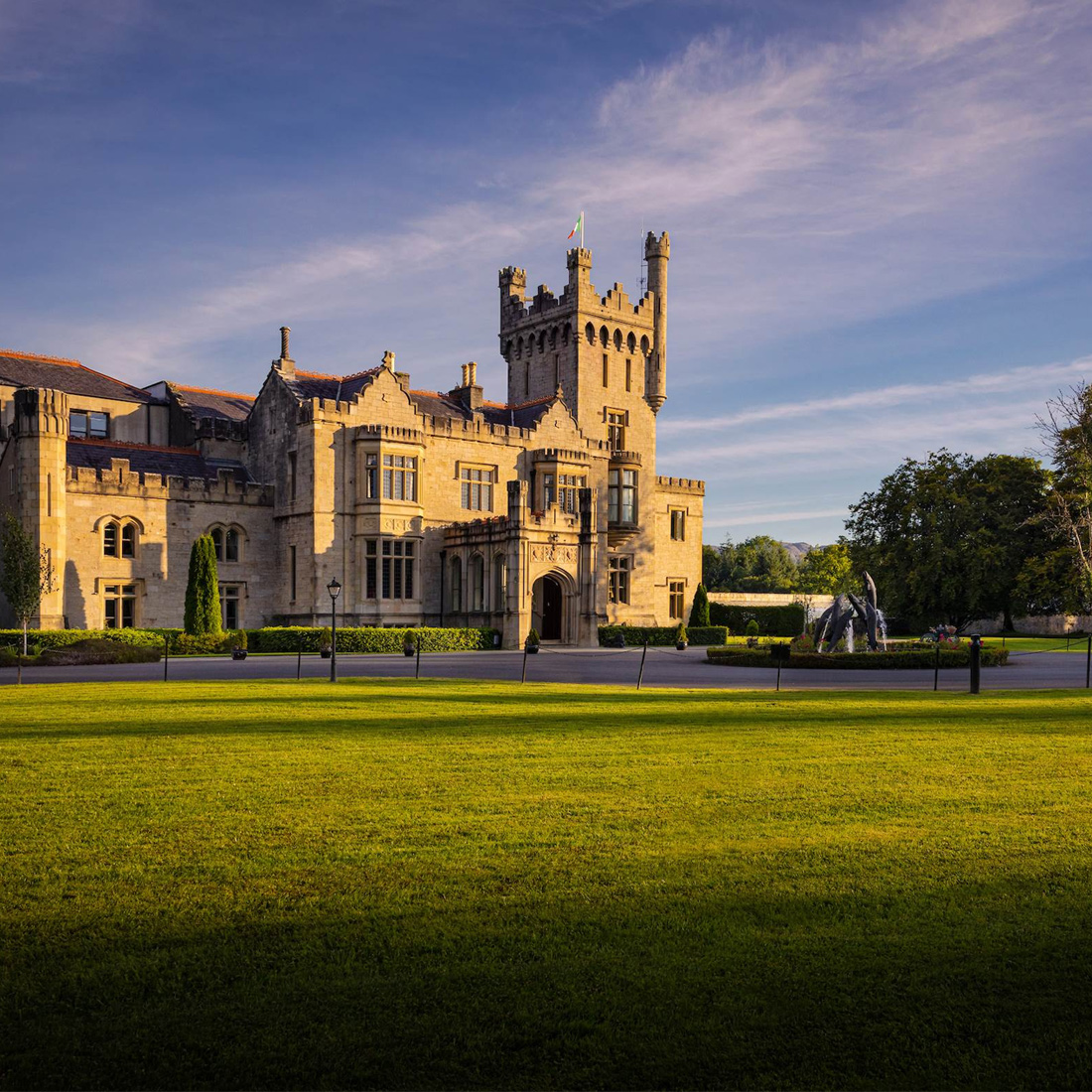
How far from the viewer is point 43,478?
40.5 metres

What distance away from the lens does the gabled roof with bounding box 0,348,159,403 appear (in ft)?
161

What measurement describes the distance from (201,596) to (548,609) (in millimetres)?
17870

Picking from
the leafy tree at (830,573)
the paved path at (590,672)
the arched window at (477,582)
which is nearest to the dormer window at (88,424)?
the paved path at (590,672)

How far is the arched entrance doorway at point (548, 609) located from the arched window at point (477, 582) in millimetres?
3005

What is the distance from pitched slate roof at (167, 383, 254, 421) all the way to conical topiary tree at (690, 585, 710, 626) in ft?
87.5

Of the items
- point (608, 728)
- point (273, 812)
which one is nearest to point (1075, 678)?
point (608, 728)

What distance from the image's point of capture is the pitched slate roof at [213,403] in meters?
51.6

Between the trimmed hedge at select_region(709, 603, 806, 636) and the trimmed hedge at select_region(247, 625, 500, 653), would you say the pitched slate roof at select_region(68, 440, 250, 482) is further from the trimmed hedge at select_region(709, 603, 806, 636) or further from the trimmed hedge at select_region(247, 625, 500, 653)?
the trimmed hedge at select_region(709, 603, 806, 636)

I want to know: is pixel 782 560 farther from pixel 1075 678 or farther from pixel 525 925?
pixel 525 925

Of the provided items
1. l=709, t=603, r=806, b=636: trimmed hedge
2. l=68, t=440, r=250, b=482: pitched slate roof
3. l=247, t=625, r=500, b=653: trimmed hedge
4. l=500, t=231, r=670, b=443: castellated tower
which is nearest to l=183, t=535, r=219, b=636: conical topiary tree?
l=247, t=625, r=500, b=653: trimmed hedge

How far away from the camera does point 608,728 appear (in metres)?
15.1

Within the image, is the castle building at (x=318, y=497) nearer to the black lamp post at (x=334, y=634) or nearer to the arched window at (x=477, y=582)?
the arched window at (x=477, y=582)

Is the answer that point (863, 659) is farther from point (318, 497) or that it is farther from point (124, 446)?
point (124, 446)

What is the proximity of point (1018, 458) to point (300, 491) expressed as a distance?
45453 millimetres
